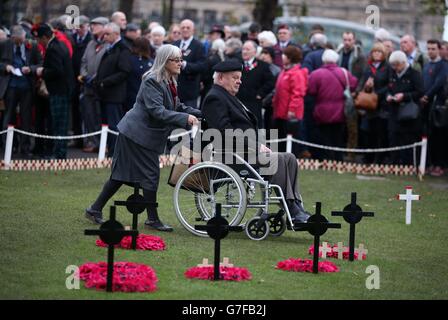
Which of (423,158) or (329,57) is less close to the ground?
(329,57)

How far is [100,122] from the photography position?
2095cm

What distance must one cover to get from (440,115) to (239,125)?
25.6ft

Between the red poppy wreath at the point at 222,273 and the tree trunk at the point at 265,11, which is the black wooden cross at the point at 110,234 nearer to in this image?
the red poppy wreath at the point at 222,273

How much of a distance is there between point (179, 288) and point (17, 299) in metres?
1.42

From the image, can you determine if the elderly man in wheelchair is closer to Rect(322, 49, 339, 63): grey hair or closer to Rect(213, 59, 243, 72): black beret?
Rect(213, 59, 243, 72): black beret

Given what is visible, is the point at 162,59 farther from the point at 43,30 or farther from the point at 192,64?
the point at 43,30

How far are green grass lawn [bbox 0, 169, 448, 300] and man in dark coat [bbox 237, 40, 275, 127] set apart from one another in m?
2.22

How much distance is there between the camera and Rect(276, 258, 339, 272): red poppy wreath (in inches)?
436

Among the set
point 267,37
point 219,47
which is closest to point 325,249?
point 267,37

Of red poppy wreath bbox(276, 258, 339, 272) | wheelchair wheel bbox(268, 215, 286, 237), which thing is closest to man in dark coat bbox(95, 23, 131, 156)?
wheelchair wheel bbox(268, 215, 286, 237)

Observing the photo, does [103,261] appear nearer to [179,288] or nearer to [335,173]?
[179,288]

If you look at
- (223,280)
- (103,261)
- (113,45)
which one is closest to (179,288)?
(223,280)

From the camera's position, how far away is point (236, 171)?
13.1 m
